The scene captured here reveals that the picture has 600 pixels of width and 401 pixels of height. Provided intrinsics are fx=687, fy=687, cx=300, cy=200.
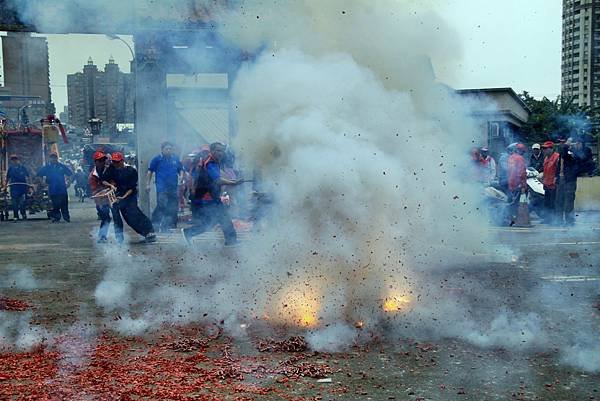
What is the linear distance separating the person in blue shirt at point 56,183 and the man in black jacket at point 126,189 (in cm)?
510

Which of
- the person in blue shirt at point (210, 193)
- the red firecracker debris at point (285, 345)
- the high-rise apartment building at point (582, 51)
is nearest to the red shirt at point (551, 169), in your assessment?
the person in blue shirt at point (210, 193)

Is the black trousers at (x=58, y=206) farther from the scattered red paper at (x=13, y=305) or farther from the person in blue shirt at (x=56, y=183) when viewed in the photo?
the scattered red paper at (x=13, y=305)

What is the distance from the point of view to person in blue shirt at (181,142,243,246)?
10586 millimetres

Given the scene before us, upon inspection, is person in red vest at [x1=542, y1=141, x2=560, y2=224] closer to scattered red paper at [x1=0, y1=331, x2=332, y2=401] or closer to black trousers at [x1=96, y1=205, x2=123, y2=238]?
black trousers at [x1=96, y1=205, x2=123, y2=238]

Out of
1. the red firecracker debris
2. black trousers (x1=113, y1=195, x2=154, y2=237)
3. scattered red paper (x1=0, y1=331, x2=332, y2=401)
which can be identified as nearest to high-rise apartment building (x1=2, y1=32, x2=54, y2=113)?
black trousers (x1=113, y1=195, x2=154, y2=237)

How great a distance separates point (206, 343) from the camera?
563cm

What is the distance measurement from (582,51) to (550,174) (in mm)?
29332

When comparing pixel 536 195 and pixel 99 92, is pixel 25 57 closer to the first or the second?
pixel 536 195

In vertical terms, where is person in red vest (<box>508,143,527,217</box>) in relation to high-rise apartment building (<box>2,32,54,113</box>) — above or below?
below

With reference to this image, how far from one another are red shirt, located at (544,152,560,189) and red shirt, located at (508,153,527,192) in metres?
1.06

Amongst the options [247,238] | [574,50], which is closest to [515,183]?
[247,238]

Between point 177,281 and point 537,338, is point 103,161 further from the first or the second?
point 537,338

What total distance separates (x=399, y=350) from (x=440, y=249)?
5.12 metres

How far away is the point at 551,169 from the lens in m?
14.9
